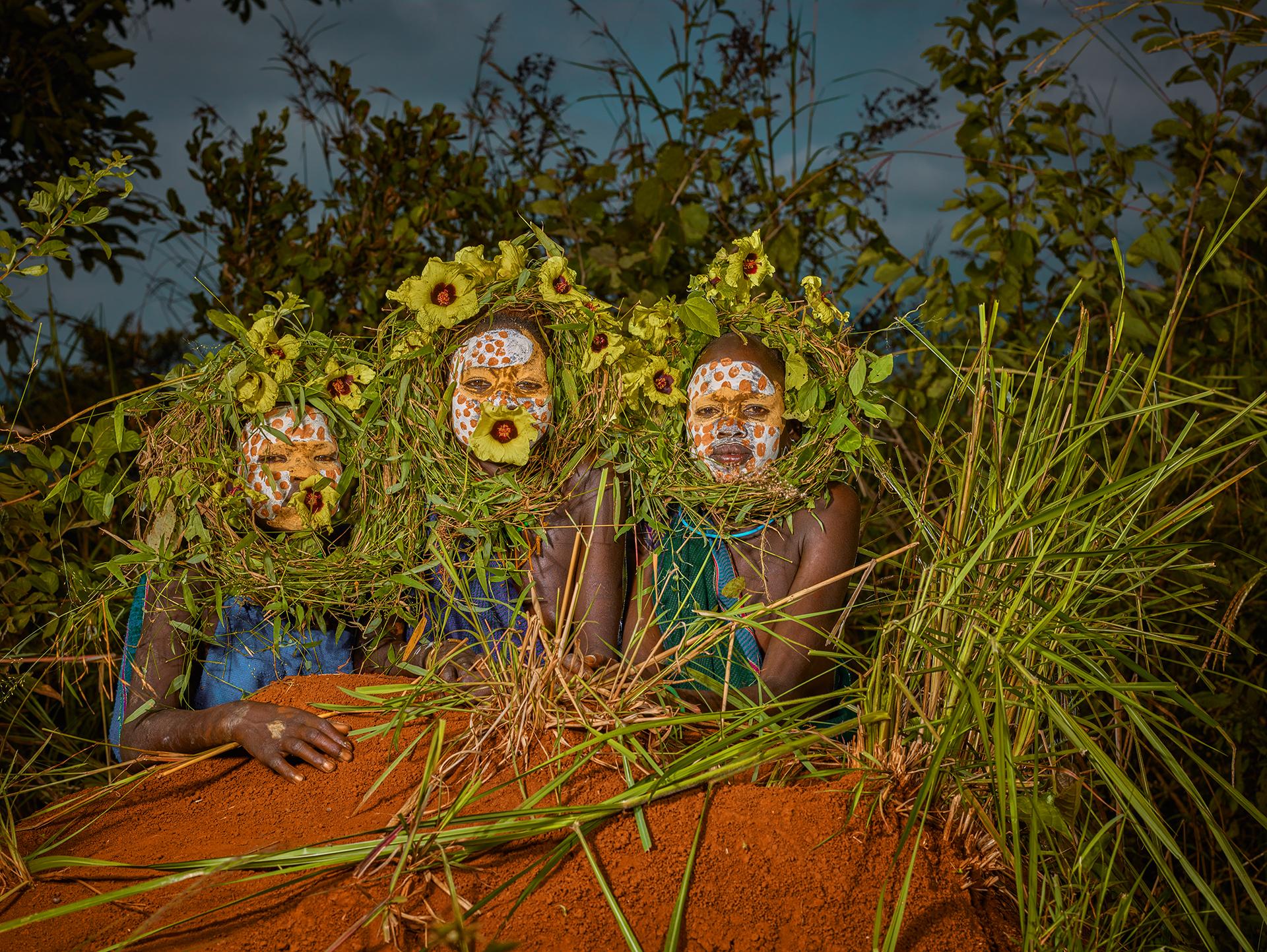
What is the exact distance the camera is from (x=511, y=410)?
6.80ft

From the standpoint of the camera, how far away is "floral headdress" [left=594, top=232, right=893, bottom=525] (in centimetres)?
212

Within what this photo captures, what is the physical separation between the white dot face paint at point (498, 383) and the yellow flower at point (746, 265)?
49 cm

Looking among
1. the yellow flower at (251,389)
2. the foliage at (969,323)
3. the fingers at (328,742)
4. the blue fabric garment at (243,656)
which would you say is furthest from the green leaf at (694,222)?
the fingers at (328,742)

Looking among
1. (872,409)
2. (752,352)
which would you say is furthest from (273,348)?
(872,409)

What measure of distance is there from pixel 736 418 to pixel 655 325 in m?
0.27

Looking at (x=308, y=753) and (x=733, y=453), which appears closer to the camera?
(x=308, y=753)

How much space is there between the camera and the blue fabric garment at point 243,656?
2170mm

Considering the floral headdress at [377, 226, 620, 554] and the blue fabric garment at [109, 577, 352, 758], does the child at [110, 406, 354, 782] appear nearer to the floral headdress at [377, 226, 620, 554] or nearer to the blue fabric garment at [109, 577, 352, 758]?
the blue fabric garment at [109, 577, 352, 758]

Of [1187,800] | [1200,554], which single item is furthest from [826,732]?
[1200,554]

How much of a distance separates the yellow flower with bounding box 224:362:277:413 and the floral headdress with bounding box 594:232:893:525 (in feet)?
2.32

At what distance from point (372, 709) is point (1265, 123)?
4.09 meters

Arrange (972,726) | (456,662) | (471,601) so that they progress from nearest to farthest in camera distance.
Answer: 1. (972,726)
2. (456,662)
3. (471,601)

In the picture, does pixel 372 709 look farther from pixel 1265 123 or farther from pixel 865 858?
pixel 1265 123

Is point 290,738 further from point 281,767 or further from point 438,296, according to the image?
point 438,296
